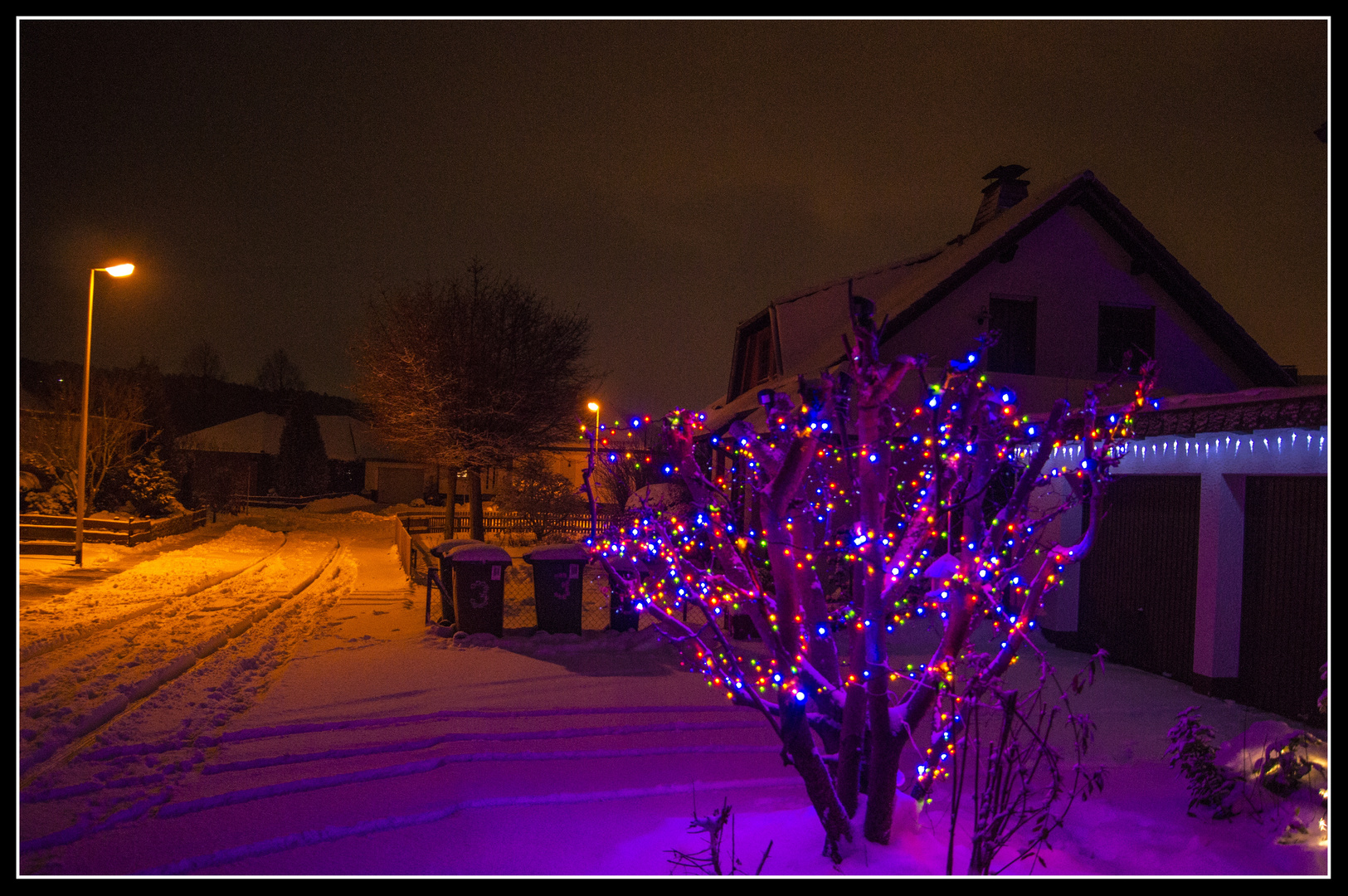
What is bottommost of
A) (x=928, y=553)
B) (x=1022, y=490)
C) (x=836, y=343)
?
(x=928, y=553)

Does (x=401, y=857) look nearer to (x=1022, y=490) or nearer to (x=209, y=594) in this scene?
(x=1022, y=490)

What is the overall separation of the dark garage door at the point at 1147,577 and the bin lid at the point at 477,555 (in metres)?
6.63

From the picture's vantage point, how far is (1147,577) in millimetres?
8328

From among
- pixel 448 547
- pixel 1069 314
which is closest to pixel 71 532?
pixel 448 547

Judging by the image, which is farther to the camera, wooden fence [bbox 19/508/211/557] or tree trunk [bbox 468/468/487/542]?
tree trunk [bbox 468/468/487/542]

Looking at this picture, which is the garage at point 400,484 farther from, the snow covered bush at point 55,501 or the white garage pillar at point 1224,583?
the white garage pillar at point 1224,583

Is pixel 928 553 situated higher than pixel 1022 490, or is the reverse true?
pixel 1022 490

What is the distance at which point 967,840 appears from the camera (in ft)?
12.7

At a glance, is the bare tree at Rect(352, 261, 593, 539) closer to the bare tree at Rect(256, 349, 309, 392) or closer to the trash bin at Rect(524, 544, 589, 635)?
the trash bin at Rect(524, 544, 589, 635)

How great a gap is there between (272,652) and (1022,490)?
7829 millimetres

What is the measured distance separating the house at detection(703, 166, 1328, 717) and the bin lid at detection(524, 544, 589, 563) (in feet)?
7.31

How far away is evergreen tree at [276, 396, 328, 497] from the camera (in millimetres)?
45312

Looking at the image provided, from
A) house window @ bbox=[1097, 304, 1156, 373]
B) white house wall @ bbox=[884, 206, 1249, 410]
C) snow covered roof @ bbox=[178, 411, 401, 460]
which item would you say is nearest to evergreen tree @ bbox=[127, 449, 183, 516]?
white house wall @ bbox=[884, 206, 1249, 410]
